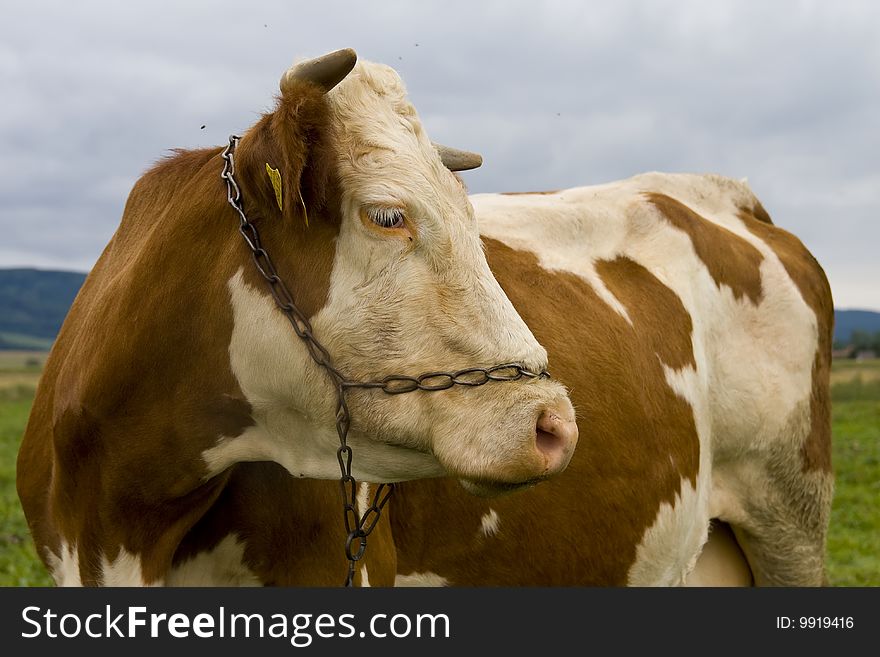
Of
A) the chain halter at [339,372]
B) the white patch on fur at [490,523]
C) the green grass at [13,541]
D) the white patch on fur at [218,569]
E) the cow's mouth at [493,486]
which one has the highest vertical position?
the chain halter at [339,372]

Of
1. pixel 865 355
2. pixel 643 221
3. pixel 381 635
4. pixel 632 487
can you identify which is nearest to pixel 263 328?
pixel 381 635

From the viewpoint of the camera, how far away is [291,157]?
2.89m

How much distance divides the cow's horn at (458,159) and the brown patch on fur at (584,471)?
85 centimetres

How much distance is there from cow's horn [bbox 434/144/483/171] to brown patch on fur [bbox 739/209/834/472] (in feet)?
9.72

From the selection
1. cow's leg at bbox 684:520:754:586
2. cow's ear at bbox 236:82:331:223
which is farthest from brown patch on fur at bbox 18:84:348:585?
cow's leg at bbox 684:520:754:586

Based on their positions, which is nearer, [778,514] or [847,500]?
[778,514]

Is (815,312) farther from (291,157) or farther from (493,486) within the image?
(291,157)

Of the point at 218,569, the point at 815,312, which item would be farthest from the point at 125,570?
the point at 815,312

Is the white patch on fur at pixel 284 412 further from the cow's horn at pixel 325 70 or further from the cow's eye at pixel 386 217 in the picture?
the cow's horn at pixel 325 70

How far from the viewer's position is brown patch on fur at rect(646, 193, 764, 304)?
5.72 meters

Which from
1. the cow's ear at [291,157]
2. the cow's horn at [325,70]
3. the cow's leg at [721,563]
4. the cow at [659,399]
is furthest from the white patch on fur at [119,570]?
the cow's leg at [721,563]

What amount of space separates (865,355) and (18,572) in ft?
130

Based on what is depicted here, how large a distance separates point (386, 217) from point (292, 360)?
1.64 ft

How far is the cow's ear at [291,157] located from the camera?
2.88m
